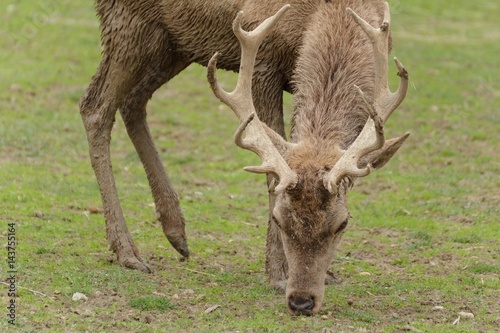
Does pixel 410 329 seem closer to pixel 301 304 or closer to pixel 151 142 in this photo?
pixel 301 304

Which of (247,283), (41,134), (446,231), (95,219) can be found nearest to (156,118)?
(41,134)

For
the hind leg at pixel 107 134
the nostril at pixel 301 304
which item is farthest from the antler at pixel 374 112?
the hind leg at pixel 107 134

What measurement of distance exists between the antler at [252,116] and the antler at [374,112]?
0.33 meters

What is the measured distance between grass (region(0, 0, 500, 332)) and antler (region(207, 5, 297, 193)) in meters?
1.09

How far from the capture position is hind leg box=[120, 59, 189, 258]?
30.8ft

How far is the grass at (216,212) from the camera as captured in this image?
756 cm

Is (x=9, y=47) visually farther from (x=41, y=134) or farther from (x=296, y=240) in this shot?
(x=296, y=240)

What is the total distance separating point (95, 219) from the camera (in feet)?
33.3

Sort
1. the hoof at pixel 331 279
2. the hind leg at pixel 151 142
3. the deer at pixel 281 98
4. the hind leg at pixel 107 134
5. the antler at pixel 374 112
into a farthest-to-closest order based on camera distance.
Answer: the hind leg at pixel 151 142 → the hind leg at pixel 107 134 → the hoof at pixel 331 279 → the deer at pixel 281 98 → the antler at pixel 374 112

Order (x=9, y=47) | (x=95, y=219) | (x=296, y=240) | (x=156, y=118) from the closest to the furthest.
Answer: (x=296, y=240) < (x=95, y=219) < (x=156, y=118) < (x=9, y=47)

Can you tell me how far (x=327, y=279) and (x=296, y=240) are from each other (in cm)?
151

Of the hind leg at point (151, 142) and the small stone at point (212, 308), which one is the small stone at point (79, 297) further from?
the hind leg at point (151, 142)

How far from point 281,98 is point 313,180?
5.26 feet

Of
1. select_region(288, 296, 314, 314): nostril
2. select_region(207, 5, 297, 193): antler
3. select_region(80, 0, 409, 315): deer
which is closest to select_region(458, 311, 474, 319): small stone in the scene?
select_region(80, 0, 409, 315): deer
